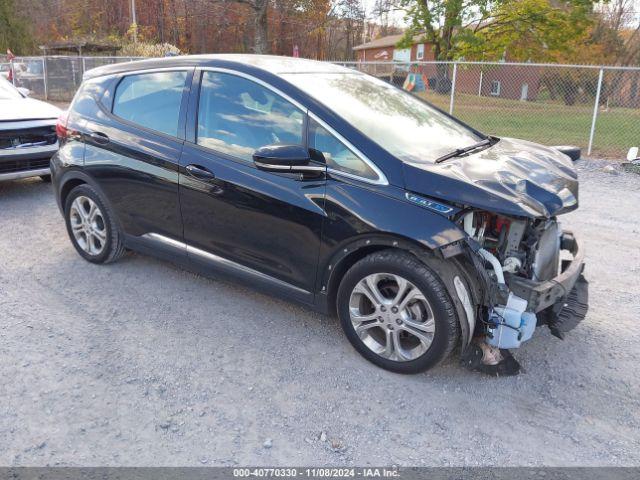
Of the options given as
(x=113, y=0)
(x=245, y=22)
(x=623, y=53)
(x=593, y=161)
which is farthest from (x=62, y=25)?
(x=593, y=161)

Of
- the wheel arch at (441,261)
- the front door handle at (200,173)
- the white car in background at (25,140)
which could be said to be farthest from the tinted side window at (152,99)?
the white car in background at (25,140)

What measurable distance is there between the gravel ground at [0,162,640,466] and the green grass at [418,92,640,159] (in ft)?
30.8

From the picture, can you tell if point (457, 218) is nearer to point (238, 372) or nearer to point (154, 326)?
point (238, 372)

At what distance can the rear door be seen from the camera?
4.02 metres

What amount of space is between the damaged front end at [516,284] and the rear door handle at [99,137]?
A: 2998mm

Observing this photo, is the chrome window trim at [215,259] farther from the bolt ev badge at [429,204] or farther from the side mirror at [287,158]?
the bolt ev badge at [429,204]

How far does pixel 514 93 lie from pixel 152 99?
17.7 m

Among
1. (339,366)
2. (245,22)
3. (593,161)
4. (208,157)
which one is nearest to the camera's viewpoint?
(339,366)

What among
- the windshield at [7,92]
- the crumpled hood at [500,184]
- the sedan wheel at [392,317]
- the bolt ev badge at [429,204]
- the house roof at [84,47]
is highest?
the house roof at [84,47]

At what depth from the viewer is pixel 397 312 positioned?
3176 millimetres

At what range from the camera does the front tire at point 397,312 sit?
119 inches

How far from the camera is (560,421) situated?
2.90 meters

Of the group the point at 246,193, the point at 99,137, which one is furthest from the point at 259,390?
the point at 99,137

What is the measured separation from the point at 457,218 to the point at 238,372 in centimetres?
159
